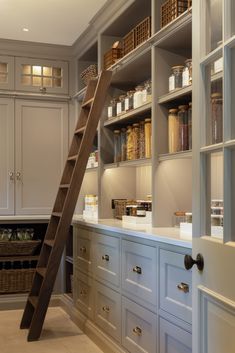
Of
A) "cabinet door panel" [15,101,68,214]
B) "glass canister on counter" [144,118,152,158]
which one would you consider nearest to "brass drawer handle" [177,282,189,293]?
"glass canister on counter" [144,118,152,158]

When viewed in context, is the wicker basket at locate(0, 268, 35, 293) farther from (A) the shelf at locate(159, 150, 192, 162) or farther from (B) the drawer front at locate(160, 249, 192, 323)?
(B) the drawer front at locate(160, 249, 192, 323)

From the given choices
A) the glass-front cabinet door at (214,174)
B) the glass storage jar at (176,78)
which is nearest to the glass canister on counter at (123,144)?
the glass storage jar at (176,78)

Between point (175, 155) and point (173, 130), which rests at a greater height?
point (173, 130)

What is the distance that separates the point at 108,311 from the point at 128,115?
1.40 metres

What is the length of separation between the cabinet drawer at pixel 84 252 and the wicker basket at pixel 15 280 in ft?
2.66

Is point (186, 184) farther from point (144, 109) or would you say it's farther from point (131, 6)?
point (131, 6)

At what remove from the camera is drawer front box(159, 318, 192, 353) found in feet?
6.92

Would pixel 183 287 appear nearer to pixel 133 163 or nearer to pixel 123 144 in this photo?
pixel 133 163

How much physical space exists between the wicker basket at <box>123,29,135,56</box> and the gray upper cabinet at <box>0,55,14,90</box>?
150 cm

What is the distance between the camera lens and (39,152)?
4.66 metres

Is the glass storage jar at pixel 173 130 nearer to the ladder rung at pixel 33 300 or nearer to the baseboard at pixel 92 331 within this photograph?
the baseboard at pixel 92 331

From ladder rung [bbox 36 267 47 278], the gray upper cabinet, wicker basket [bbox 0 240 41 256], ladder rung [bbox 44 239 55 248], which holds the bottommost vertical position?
ladder rung [bbox 36 267 47 278]

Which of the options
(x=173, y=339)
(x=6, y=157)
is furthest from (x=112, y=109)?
(x=173, y=339)

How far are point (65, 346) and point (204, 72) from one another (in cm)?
243
